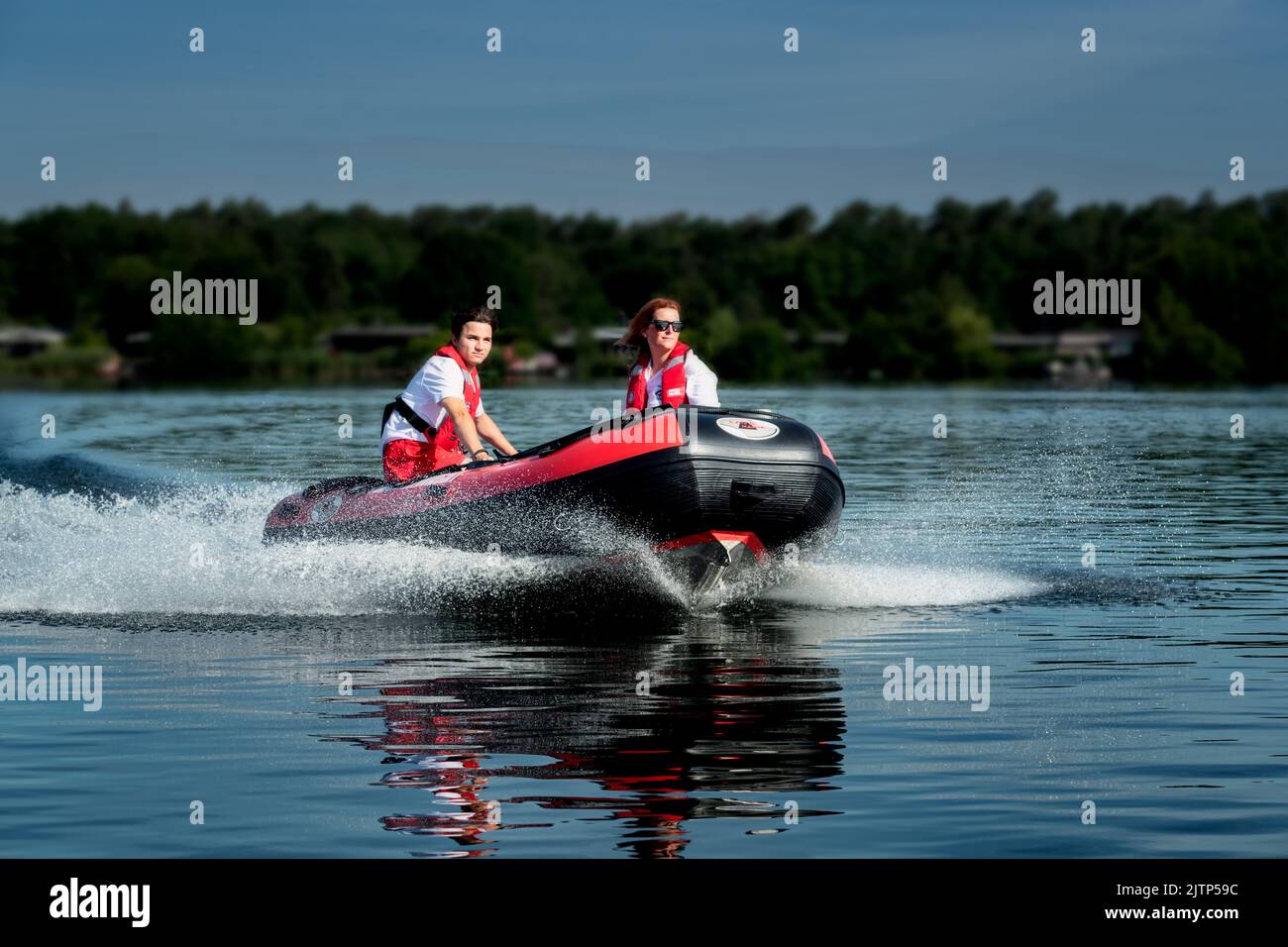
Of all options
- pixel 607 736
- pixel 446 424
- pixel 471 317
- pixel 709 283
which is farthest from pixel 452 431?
pixel 709 283

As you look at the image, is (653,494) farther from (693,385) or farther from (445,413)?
(445,413)

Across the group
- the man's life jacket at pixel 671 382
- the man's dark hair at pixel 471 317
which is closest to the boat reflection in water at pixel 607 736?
the man's life jacket at pixel 671 382

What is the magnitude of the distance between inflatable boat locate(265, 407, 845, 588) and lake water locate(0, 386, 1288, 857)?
0.28 m

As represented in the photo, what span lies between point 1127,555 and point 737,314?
10228 centimetres

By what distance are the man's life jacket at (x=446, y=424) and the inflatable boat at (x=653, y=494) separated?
1.75 feet

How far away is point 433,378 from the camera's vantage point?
39.9ft

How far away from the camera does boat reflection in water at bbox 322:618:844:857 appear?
697 cm

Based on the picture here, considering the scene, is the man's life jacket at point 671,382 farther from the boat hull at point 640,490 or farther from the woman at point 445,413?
the woman at point 445,413

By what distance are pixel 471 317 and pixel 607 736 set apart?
454 cm

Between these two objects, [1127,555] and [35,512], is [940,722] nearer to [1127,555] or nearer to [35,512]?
[1127,555]

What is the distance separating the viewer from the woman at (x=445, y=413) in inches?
477

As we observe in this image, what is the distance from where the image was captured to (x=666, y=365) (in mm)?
11930
